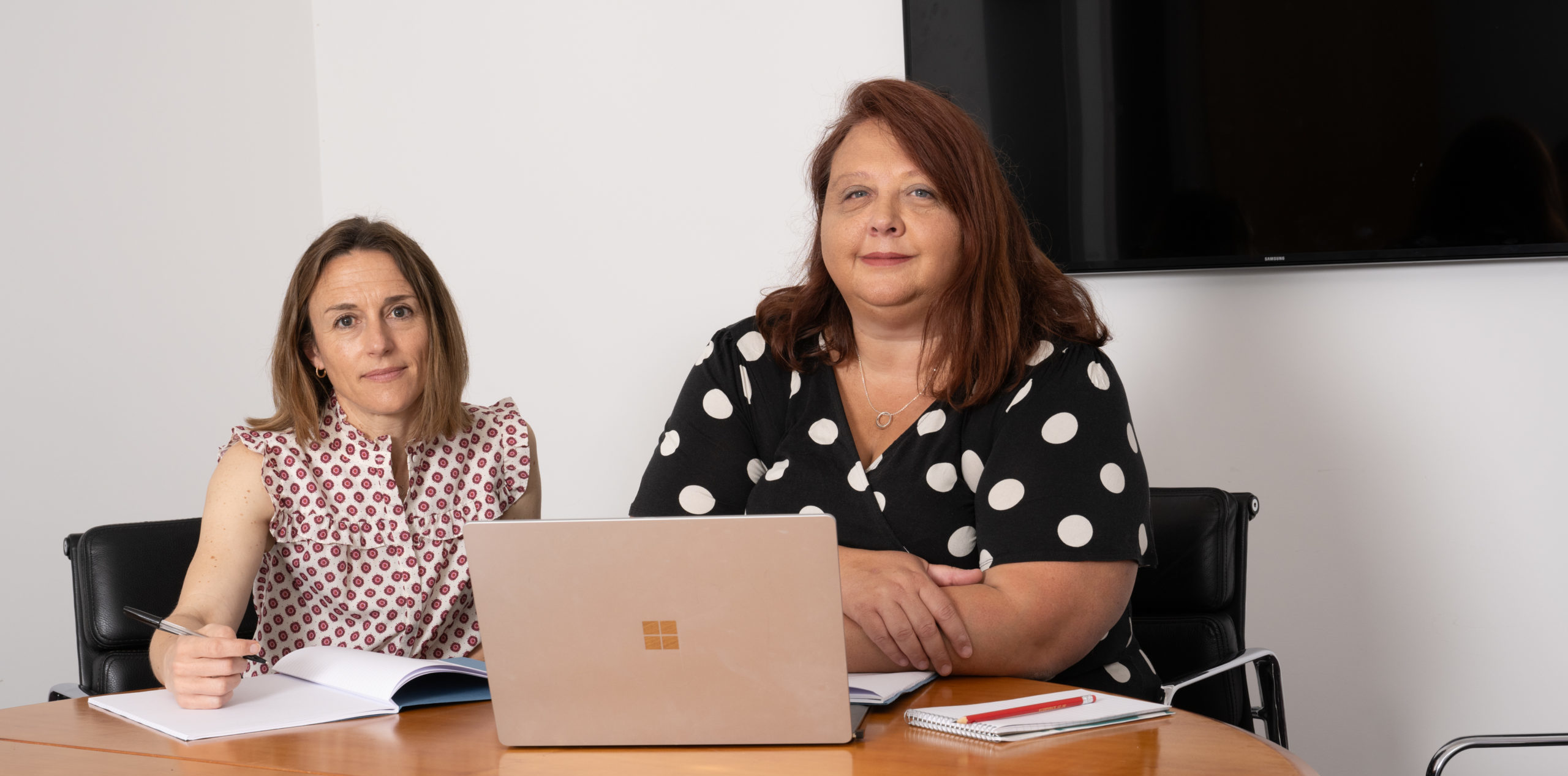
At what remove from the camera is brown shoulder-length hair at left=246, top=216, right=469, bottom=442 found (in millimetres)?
1774

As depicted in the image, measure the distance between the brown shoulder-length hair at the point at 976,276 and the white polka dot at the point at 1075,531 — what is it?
23cm

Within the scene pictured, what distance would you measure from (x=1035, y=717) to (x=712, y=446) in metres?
0.73

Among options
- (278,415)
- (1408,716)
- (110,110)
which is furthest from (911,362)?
(110,110)

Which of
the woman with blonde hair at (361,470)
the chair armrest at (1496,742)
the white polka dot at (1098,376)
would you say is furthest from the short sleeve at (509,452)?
the chair armrest at (1496,742)

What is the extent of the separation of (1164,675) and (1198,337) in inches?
37.4

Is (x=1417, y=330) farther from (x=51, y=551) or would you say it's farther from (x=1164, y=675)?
(x=51, y=551)

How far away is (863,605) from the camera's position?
1309 mm

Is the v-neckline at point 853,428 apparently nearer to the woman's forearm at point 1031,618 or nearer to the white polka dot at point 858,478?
the white polka dot at point 858,478

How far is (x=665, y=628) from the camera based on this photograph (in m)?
0.95

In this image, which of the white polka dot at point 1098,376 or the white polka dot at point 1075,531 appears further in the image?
the white polka dot at point 1098,376

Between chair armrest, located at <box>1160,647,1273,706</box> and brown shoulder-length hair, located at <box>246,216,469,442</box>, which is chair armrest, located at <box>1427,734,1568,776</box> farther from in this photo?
brown shoulder-length hair, located at <box>246,216,469,442</box>

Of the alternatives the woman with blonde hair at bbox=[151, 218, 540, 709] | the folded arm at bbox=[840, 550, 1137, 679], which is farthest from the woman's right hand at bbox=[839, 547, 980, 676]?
the woman with blonde hair at bbox=[151, 218, 540, 709]

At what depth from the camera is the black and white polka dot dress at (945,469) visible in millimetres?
1412

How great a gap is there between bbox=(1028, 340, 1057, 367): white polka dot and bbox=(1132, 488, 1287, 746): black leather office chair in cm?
40
